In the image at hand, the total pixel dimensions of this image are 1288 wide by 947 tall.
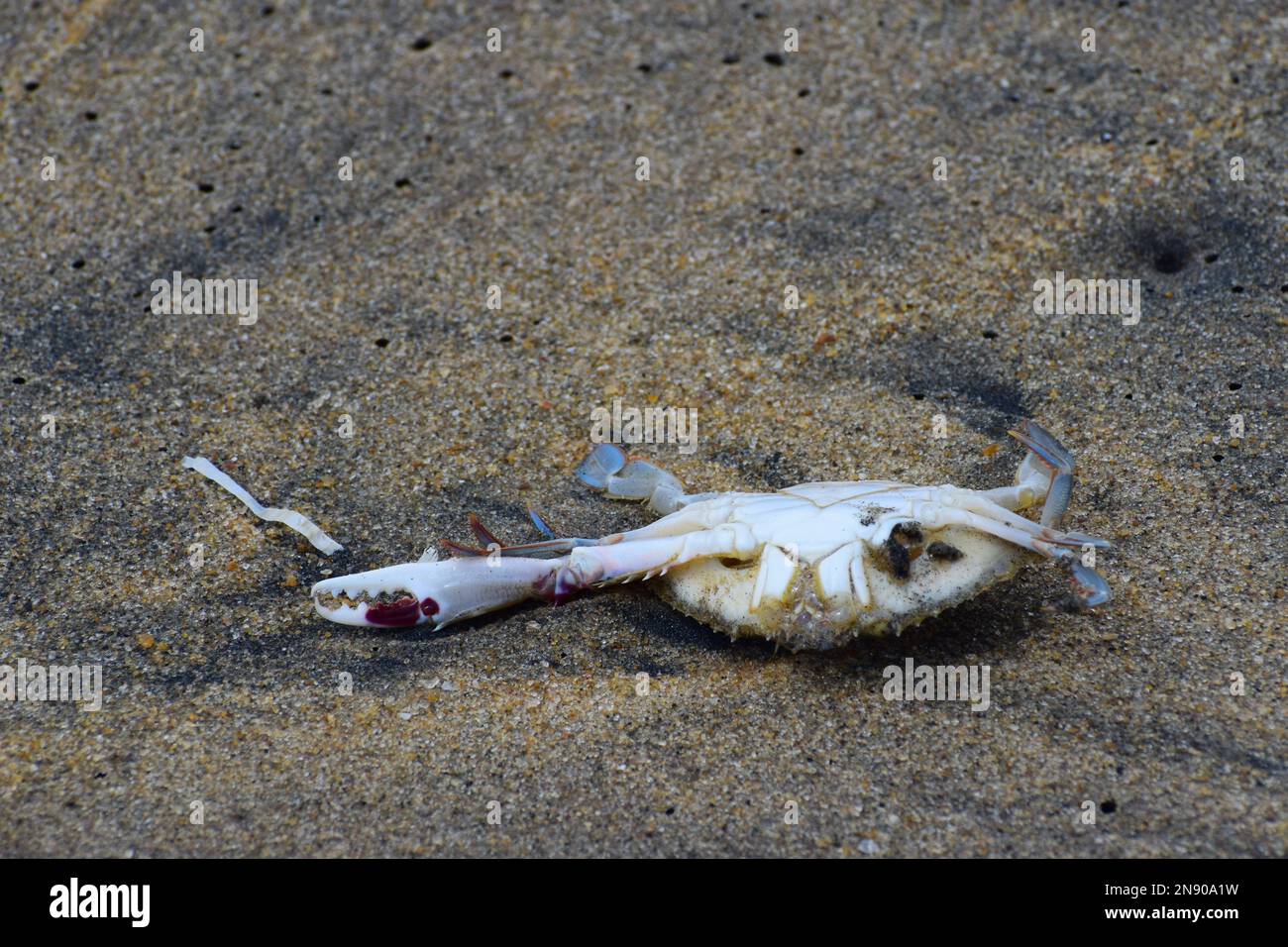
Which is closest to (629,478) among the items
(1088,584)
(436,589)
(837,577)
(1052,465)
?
(436,589)

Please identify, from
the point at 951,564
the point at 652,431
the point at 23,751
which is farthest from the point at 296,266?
the point at 951,564

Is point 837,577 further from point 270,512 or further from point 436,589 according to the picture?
point 270,512

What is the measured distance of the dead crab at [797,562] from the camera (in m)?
3.04

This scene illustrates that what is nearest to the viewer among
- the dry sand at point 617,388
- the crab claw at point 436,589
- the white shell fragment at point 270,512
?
the dry sand at point 617,388

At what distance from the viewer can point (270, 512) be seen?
12.0 ft

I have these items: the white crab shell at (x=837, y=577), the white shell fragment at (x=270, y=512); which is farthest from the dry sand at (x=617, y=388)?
the white crab shell at (x=837, y=577)

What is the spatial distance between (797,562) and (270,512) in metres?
1.64

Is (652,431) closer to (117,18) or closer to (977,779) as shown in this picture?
(977,779)

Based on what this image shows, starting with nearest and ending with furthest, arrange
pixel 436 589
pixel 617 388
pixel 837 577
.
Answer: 1. pixel 837 577
2. pixel 436 589
3. pixel 617 388

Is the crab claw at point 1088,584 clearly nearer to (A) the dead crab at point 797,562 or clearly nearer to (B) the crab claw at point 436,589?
(A) the dead crab at point 797,562

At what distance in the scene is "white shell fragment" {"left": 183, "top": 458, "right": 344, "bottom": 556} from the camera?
357 cm

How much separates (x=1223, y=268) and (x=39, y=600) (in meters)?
4.00

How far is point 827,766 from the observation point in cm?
287

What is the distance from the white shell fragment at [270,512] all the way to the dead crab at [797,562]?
27 centimetres
